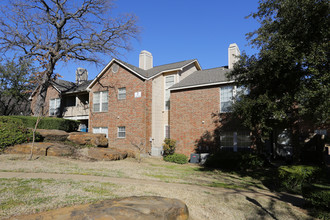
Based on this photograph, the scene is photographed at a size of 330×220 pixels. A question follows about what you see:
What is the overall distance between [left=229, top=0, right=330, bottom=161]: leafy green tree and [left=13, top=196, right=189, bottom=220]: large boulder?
6749mm

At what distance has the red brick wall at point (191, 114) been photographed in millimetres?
17766

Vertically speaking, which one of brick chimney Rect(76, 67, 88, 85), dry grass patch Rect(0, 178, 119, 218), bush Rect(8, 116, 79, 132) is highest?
brick chimney Rect(76, 67, 88, 85)

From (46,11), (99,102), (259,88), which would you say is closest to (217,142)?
(259,88)

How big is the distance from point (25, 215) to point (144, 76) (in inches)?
655

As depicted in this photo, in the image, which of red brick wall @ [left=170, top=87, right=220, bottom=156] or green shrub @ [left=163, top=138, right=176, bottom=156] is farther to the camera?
green shrub @ [left=163, top=138, right=176, bottom=156]

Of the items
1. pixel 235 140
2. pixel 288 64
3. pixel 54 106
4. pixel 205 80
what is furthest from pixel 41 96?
pixel 288 64

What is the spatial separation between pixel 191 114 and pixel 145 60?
9906 millimetres

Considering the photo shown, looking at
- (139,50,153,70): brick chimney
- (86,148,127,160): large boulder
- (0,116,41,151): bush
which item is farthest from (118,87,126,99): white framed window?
(0,116,41,151): bush

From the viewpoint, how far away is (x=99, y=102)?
77.7 feet

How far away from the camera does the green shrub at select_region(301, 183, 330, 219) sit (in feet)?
22.3

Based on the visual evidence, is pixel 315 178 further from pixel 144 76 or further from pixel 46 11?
pixel 46 11

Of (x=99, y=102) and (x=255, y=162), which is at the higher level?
(x=99, y=102)

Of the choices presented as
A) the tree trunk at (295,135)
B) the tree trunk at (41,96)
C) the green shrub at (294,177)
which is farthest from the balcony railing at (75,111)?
the green shrub at (294,177)

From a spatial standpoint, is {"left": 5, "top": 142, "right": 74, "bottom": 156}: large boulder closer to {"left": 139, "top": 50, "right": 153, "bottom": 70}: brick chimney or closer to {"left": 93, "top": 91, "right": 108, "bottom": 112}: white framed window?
{"left": 93, "top": 91, "right": 108, "bottom": 112}: white framed window
